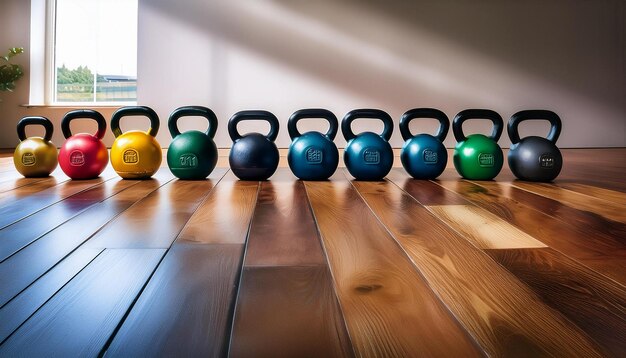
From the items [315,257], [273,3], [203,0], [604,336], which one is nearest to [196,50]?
[203,0]

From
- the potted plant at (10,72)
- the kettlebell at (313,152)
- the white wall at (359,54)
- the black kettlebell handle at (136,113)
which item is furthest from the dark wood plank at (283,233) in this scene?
the potted plant at (10,72)

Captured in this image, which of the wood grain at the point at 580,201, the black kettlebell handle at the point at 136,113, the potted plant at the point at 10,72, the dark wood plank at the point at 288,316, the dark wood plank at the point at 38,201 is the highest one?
the potted plant at the point at 10,72

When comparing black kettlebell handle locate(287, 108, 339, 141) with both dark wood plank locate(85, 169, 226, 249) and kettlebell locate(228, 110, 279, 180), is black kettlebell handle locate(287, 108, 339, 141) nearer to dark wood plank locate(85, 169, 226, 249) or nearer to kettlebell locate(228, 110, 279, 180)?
kettlebell locate(228, 110, 279, 180)

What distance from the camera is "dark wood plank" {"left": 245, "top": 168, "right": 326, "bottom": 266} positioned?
3.82 feet

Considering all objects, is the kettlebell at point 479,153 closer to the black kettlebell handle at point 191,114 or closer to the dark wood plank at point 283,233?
the dark wood plank at point 283,233

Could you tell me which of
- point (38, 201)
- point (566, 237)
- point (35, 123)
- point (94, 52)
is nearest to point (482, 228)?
point (566, 237)

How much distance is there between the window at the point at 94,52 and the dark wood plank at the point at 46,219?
3.78 m

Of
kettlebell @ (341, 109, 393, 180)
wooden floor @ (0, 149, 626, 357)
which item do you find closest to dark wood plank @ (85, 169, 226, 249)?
wooden floor @ (0, 149, 626, 357)

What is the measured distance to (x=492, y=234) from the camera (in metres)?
1.44

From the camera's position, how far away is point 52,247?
125cm

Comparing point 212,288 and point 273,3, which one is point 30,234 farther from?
point 273,3

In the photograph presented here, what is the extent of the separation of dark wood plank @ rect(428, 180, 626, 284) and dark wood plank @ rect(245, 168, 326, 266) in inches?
24.2

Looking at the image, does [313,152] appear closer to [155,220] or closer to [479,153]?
[479,153]

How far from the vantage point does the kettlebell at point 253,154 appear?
8.57ft
